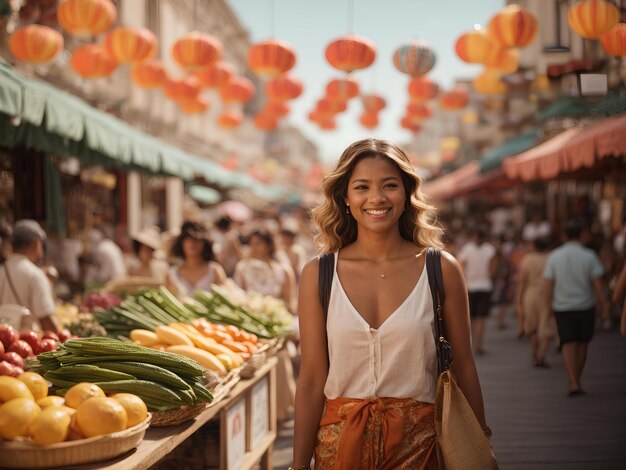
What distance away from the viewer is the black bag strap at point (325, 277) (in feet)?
9.53

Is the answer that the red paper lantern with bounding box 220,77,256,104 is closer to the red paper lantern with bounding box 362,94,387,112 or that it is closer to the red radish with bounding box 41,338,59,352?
the red paper lantern with bounding box 362,94,387,112

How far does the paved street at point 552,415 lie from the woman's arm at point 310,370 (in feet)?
10.9

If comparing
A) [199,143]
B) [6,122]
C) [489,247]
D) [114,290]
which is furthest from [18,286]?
[199,143]

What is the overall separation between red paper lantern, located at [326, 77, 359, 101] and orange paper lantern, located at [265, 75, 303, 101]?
2.05 ft

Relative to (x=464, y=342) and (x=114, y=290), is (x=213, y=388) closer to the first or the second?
(x=464, y=342)

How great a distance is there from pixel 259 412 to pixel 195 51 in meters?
6.77

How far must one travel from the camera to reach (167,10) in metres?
25.5

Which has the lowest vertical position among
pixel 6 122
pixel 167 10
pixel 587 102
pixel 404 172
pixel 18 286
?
pixel 18 286

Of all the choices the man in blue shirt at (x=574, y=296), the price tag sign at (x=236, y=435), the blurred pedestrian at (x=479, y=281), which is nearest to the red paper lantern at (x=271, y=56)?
the blurred pedestrian at (x=479, y=281)

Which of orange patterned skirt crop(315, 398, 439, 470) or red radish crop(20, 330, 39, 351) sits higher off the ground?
red radish crop(20, 330, 39, 351)

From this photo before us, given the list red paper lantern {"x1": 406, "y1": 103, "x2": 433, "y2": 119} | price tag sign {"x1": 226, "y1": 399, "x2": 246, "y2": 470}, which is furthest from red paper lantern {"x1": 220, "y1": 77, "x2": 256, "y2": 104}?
price tag sign {"x1": 226, "y1": 399, "x2": 246, "y2": 470}

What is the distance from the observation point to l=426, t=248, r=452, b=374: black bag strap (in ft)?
9.21

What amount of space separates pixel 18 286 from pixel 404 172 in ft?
13.0

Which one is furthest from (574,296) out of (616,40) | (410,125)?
(410,125)
